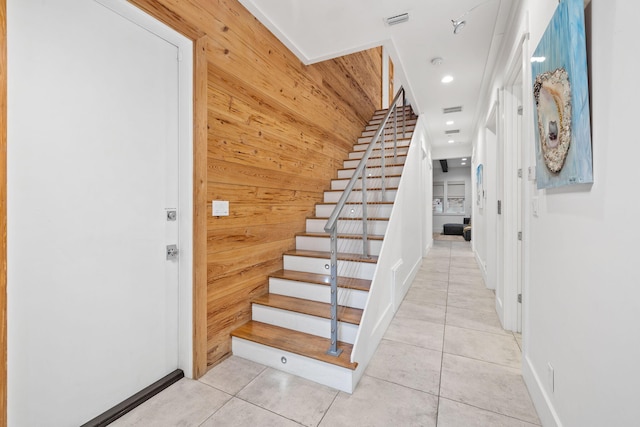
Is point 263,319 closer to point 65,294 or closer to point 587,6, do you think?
point 65,294

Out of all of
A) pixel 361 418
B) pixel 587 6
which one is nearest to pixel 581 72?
pixel 587 6

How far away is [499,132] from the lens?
114 inches

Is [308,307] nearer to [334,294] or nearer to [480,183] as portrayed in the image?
[334,294]

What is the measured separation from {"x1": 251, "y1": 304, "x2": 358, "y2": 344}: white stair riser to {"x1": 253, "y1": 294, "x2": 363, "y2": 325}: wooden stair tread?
0.09 feet

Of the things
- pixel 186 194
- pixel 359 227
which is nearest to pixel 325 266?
pixel 359 227

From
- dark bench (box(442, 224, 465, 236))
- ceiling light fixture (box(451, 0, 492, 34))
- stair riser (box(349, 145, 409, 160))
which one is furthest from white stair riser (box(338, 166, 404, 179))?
dark bench (box(442, 224, 465, 236))

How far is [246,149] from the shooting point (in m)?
2.28

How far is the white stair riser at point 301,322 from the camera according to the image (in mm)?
2004

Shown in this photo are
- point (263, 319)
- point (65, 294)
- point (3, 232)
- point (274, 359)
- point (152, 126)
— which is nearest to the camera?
point (3, 232)

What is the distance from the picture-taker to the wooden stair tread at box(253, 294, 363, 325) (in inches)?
80.7

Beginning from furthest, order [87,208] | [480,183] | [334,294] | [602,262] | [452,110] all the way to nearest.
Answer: [480,183] → [452,110] → [334,294] → [87,208] → [602,262]

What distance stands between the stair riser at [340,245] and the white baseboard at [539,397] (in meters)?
1.31

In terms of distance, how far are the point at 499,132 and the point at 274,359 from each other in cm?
303

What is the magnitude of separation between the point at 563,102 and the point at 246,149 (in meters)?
1.96
